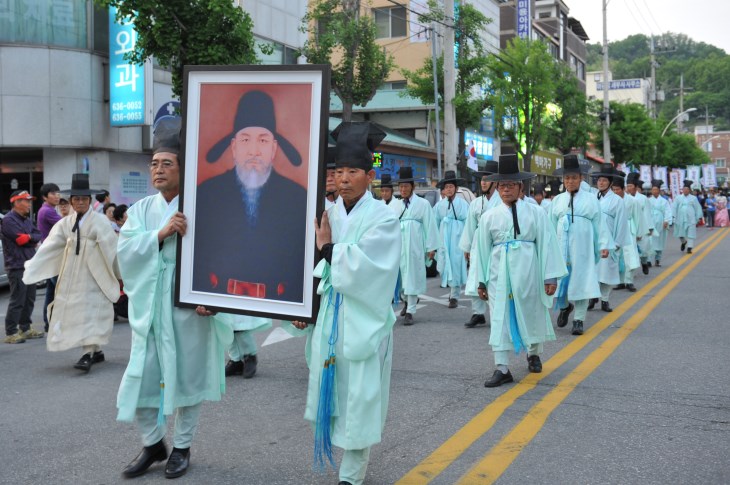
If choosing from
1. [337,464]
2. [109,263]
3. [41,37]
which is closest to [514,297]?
[337,464]

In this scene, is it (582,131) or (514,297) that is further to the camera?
(582,131)

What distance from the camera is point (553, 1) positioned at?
56.8 meters

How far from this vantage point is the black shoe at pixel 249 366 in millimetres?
6863

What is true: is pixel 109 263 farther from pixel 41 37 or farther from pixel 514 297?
pixel 41 37

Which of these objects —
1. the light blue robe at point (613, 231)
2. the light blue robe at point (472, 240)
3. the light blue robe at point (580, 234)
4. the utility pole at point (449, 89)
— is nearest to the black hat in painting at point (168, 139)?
the light blue robe at point (472, 240)

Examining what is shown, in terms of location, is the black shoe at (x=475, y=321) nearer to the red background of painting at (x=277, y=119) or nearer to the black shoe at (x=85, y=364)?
the black shoe at (x=85, y=364)

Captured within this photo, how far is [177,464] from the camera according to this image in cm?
432

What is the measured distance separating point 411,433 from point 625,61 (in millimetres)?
112880

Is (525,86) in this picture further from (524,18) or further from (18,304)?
(18,304)

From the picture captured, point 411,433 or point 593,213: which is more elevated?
point 593,213

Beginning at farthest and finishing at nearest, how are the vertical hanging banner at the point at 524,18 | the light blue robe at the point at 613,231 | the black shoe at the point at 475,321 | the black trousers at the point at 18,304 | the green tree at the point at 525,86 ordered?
the vertical hanging banner at the point at 524,18
the green tree at the point at 525,86
the light blue robe at the point at 613,231
the black shoe at the point at 475,321
the black trousers at the point at 18,304

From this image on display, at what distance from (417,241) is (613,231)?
3.12 metres

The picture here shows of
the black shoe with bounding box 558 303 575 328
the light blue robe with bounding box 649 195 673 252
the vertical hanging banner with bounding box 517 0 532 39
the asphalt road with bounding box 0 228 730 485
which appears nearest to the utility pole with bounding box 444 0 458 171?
the light blue robe with bounding box 649 195 673 252

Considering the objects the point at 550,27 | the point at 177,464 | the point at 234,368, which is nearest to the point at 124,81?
the point at 234,368
